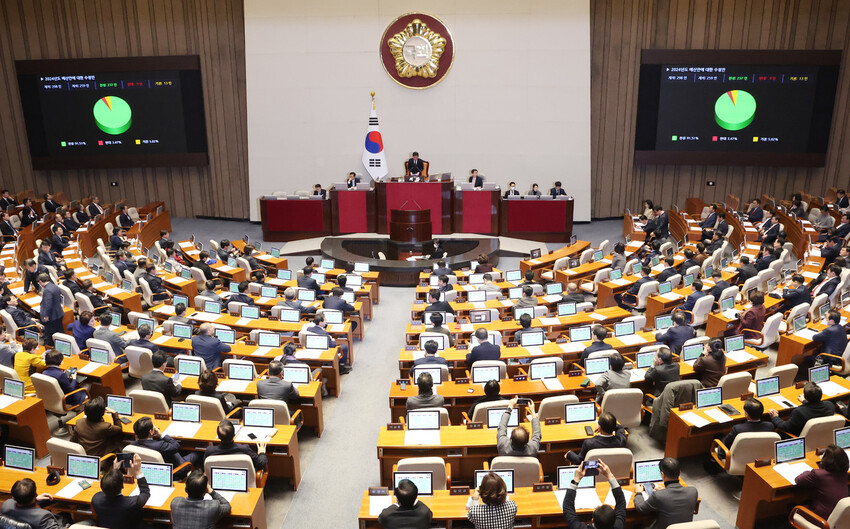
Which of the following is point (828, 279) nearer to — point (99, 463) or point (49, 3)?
point (99, 463)

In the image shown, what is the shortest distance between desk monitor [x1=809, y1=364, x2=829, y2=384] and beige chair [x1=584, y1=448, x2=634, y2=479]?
3196 millimetres

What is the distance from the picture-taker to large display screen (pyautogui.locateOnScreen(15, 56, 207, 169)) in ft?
63.7

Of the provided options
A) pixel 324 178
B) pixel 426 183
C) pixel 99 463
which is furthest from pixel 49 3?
pixel 99 463

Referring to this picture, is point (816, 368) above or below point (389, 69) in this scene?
below

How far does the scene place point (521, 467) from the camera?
586 centimetres

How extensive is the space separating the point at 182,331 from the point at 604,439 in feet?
20.8

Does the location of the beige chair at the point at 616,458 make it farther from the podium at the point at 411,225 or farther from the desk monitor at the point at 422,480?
the podium at the point at 411,225

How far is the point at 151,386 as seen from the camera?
7645mm

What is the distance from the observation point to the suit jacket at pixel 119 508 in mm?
5309

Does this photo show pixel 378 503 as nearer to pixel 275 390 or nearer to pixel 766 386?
pixel 275 390

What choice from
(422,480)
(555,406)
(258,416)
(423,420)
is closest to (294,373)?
(258,416)

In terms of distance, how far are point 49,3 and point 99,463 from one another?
18824 mm

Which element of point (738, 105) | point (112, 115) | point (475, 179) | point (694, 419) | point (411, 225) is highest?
point (738, 105)

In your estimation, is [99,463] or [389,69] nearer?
[99,463]
